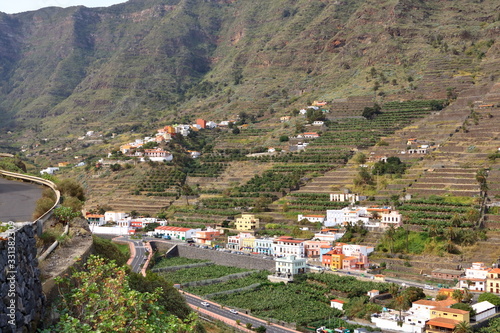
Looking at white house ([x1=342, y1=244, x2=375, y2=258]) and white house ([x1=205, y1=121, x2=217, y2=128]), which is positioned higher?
white house ([x1=205, y1=121, x2=217, y2=128])

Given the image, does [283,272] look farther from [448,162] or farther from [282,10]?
[282,10]

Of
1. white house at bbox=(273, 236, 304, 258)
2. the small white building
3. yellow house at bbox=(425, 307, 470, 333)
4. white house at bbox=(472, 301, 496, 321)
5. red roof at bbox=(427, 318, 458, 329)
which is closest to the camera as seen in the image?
red roof at bbox=(427, 318, 458, 329)

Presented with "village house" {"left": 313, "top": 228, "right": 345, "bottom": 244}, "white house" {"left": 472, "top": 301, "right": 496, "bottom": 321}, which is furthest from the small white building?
"white house" {"left": 472, "top": 301, "right": 496, "bottom": 321}

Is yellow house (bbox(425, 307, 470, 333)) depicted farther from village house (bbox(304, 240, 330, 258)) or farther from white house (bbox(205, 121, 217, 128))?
white house (bbox(205, 121, 217, 128))

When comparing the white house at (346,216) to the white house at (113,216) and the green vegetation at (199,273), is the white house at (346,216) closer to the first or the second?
the green vegetation at (199,273)

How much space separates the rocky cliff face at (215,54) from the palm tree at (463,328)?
54.4 m

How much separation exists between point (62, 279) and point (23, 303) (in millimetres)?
1369

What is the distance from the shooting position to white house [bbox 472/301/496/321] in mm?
33562

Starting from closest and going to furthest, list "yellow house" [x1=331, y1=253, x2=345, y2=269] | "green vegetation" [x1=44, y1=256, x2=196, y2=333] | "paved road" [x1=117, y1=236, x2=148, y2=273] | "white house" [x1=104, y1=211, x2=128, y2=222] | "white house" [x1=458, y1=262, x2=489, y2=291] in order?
"green vegetation" [x1=44, y1=256, x2=196, y2=333], "white house" [x1=458, y1=262, x2=489, y2=291], "paved road" [x1=117, y1=236, x2=148, y2=273], "yellow house" [x1=331, y1=253, x2=345, y2=269], "white house" [x1=104, y1=211, x2=128, y2=222]

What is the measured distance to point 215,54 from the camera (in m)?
151

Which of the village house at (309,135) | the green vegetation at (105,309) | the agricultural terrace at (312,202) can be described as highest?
the village house at (309,135)

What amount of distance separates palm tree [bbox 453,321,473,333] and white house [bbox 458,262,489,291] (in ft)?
22.9

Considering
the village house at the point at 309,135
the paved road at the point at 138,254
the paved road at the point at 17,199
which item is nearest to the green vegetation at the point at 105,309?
the paved road at the point at 17,199

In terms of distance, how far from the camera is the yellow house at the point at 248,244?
2104 inches
